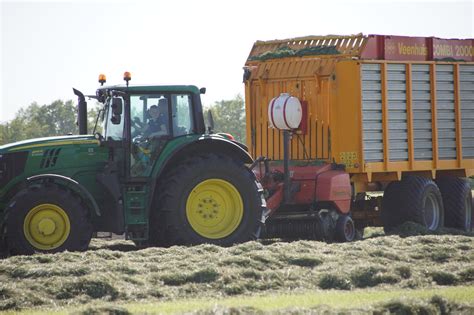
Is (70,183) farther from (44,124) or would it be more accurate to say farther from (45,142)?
(44,124)

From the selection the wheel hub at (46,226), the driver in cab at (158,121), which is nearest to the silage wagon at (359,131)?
the driver in cab at (158,121)

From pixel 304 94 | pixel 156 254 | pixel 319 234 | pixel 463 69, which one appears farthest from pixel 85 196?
pixel 463 69

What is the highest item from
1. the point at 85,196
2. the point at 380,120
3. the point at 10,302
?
the point at 380,120

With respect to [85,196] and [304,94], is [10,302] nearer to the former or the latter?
[85,196]

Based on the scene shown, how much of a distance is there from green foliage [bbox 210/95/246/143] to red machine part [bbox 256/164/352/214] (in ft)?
167

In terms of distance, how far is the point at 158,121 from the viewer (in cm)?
1588

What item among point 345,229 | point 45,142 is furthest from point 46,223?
point 345,229

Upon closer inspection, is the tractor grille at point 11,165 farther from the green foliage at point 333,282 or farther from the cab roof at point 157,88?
the green foliage at point 333,282

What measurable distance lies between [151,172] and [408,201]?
19.8 ft

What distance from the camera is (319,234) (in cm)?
1794

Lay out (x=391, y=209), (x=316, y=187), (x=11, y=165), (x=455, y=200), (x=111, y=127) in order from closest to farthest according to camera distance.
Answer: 1. (x=11, y=165)
2. (x=111, y=127)
3. (x=316, y=187)
4. (x=391, y=209)
5. (x=455, y=200)

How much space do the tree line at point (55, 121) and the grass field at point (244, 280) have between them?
36659 mm

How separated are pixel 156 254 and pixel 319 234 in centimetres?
438

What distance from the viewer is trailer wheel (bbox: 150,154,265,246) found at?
614 inches
